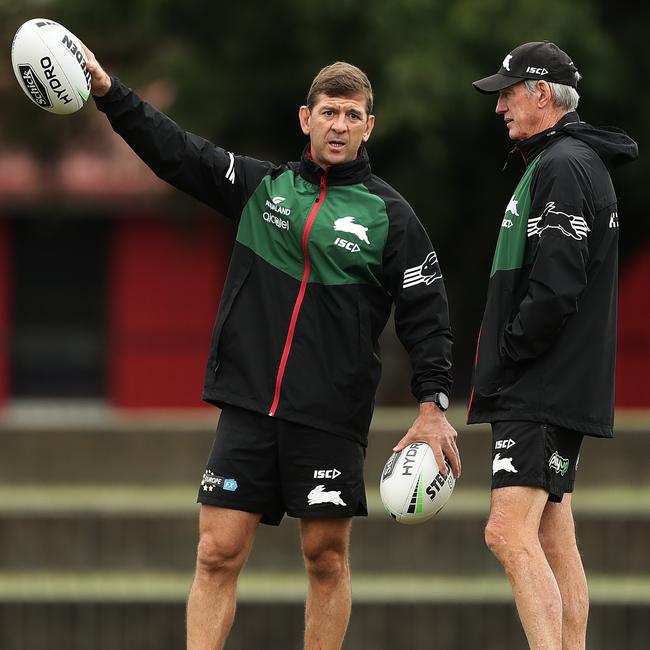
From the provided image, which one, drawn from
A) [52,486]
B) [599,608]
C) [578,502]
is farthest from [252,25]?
[599,608]

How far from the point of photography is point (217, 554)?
17.5ft

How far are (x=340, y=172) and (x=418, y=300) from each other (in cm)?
51

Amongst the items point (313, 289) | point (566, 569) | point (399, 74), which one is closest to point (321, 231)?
point (313, 289)

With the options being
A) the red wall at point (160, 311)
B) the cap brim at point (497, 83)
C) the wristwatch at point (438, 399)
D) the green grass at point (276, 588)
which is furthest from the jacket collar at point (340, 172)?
the red wall at point (160, 311)

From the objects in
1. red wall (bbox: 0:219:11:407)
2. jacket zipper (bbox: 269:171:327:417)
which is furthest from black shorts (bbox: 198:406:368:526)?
red wall (bbox: 0:219:11:407)

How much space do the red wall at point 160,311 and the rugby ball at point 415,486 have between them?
659 inches

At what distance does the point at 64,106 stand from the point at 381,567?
158 inches

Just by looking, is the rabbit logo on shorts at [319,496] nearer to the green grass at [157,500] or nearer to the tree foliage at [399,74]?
the green grass at [157,500]

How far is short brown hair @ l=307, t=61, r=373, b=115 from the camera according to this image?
548 centimetres

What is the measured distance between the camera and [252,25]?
1322 centimetres

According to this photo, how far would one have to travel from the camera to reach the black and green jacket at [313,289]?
5.44 meters

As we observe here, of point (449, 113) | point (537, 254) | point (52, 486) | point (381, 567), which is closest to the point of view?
point (537, 254)

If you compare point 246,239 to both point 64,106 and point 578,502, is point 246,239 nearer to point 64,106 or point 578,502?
point 64,106

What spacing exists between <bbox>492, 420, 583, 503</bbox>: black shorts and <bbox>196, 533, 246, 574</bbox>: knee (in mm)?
883
